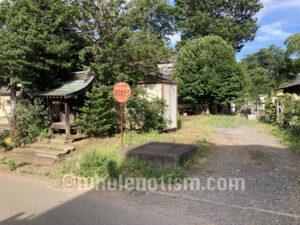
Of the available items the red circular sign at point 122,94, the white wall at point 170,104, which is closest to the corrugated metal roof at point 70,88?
the red circular sign at point 122,94

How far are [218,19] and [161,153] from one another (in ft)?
85.6

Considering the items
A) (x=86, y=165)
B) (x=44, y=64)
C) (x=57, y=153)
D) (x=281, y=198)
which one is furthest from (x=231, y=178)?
(x=44, y=64)

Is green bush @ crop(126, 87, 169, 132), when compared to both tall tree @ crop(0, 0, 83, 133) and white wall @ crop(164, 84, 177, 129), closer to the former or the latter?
white wall @ crop(164, 84, 177, 129)

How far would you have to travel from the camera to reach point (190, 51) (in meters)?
19.8

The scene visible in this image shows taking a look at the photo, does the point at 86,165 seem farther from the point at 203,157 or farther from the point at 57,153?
the point at 203,157

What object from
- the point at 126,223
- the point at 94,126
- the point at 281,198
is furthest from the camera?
the point at 94,126

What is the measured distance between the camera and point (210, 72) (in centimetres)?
1859

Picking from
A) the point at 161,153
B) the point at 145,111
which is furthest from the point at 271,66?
the point at 161,153

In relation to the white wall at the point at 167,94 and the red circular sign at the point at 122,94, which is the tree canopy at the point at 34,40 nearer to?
the red circular sign at the point at 122,94

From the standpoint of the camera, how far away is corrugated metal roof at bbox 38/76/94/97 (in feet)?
29.7

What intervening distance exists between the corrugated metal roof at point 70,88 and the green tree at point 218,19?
69.7 ft

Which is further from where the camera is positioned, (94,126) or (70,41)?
(70,41)

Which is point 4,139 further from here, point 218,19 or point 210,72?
point 218,19

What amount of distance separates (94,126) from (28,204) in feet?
17.5
